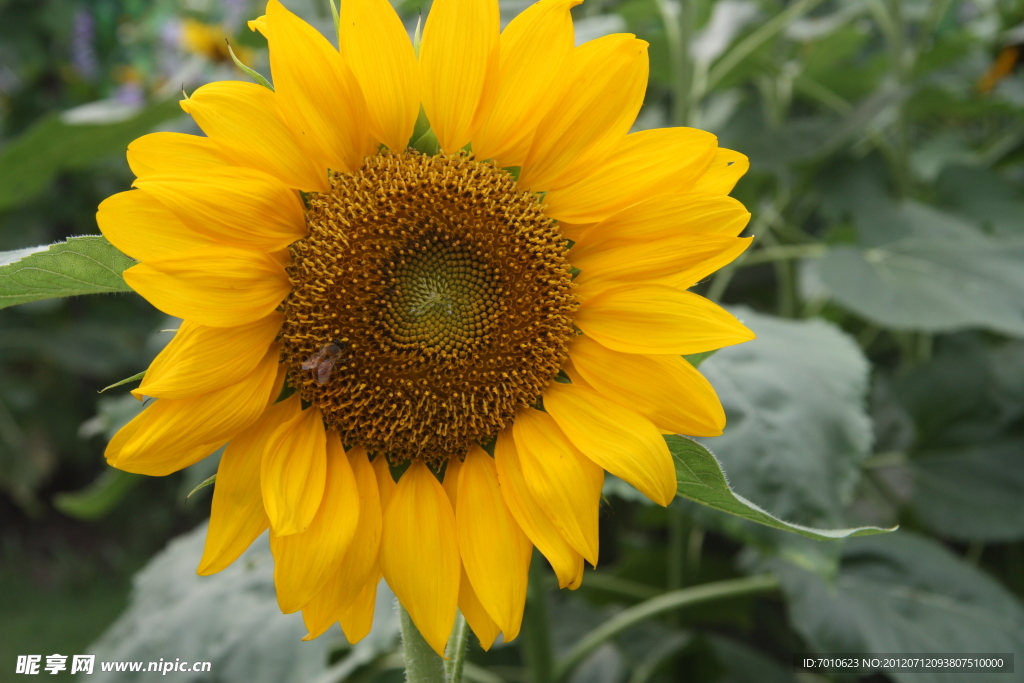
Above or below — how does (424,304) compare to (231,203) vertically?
below

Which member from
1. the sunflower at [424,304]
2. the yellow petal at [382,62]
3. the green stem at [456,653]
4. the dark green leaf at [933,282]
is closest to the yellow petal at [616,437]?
the sunflower at [424,304]

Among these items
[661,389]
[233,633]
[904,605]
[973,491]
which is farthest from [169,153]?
[973,491]

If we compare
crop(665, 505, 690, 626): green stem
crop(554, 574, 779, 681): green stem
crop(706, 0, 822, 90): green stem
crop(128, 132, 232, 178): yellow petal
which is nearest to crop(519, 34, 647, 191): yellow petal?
crop(128, 132, 232, 178): yellow petal

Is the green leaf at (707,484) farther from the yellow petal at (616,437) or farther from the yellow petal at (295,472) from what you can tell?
the yellow petal at (295,472)

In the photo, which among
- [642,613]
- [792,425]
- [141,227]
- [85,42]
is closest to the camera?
[141,227]

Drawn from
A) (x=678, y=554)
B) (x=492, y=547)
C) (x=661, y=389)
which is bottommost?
(x=678, y=554)

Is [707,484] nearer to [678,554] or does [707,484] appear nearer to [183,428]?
[183,428]

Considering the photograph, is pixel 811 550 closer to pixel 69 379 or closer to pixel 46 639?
pixel 46 639

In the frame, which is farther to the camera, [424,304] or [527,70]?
[424,304]
